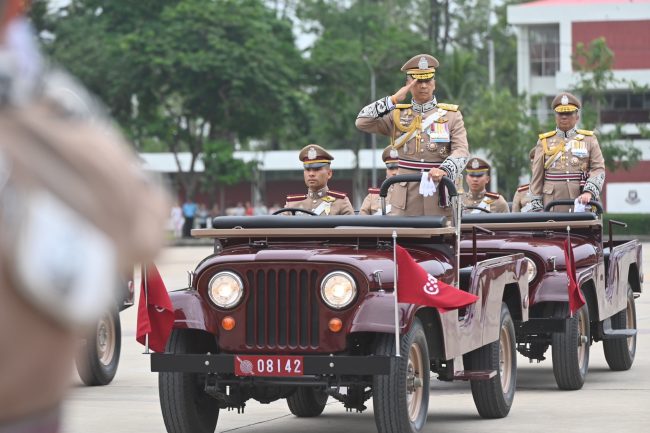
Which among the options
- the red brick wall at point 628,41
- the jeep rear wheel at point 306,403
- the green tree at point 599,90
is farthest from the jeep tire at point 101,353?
the red brick wall at point 628,41

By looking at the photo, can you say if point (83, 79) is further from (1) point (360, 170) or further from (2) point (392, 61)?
(1) point (360, 170)

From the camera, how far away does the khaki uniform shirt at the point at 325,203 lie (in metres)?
11.7

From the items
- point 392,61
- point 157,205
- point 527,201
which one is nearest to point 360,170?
point 392,61

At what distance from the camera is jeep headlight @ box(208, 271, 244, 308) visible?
8258 mm

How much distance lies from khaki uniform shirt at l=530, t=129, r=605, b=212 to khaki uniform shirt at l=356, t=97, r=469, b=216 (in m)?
3.13

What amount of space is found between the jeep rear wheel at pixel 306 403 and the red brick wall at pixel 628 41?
172ft

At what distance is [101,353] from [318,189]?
2152mm

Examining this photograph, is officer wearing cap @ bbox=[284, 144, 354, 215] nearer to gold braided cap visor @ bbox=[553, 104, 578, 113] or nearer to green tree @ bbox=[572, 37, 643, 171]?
gold braided cap visor @ bbox=[553, 104, 578, 113]

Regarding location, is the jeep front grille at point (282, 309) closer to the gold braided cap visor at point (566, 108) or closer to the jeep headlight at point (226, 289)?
the jeep headlight at point (226, 289)

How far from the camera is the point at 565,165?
13766 mm

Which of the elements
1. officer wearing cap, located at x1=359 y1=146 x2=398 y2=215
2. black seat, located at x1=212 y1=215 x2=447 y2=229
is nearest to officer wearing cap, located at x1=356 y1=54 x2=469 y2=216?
black seat, located at x1=212 y1=215 x2=447 y2=229

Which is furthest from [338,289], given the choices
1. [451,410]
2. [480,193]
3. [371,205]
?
[480,193]

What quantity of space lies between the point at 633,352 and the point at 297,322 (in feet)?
19.3

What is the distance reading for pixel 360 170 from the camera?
7325 centimetres
